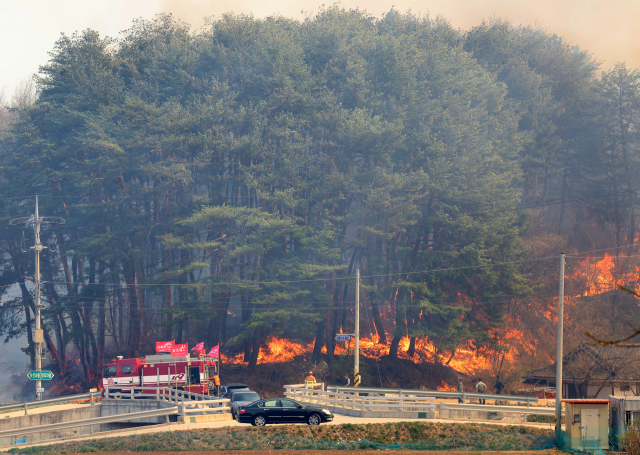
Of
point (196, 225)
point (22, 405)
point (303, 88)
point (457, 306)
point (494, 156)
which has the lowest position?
point (22, 405)

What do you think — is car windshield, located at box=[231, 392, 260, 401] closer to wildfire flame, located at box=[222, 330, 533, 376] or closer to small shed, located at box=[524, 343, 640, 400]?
small shed, located at box=[524, 343, 640, 400]

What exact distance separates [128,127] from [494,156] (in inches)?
1310

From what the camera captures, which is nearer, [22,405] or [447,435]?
[447,435]

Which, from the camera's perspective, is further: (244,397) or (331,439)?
(244,397)

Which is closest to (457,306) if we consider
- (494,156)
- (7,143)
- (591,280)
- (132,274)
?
(494,156)

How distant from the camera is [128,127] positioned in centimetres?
6138

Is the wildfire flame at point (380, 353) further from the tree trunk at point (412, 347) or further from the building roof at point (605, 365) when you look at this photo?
the building roof at point (605, 365)

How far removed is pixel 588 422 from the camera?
979 inches

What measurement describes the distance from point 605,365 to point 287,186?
30.9 metres

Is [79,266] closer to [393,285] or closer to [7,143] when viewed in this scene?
[7,143]

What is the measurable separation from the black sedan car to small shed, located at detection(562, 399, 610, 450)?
9.79 m

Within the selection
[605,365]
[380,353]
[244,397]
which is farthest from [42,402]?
[605,365]

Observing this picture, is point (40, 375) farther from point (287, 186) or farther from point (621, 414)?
point (287, 186)

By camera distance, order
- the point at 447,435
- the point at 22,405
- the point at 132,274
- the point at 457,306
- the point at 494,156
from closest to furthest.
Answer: the point at 447,435, the point at 22,405, the point at 457,306, the point at 494,156, the point at 132,274
